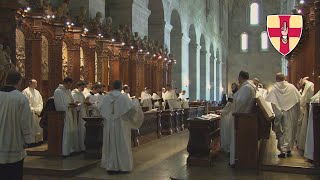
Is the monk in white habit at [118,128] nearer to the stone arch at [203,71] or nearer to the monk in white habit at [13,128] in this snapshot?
the monk in white habit at [13,128]

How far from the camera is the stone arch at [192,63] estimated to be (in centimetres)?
3762

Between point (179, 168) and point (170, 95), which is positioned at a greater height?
point (170, 95)

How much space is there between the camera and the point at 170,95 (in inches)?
822

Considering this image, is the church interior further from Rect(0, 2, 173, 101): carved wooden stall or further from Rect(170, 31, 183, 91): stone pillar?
Rect(170, 31, 183, 91): stone pillar

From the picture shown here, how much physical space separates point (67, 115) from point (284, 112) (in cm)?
520

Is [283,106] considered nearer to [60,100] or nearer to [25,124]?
[60,100]

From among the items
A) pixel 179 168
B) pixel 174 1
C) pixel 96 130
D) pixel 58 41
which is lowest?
pixel 179 168

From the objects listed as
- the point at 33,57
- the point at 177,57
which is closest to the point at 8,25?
the point at 33,57

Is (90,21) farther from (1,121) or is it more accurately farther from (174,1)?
(174,1)

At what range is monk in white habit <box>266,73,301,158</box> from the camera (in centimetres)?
995

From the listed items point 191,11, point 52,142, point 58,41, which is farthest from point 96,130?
Answer: point 191,11

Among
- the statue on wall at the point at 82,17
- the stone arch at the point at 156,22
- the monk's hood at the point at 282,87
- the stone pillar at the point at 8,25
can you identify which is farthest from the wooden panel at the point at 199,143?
the stone arch at the point at 156,22

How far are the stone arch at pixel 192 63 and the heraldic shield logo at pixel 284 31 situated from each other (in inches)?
915

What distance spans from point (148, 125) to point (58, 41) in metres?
4.22
